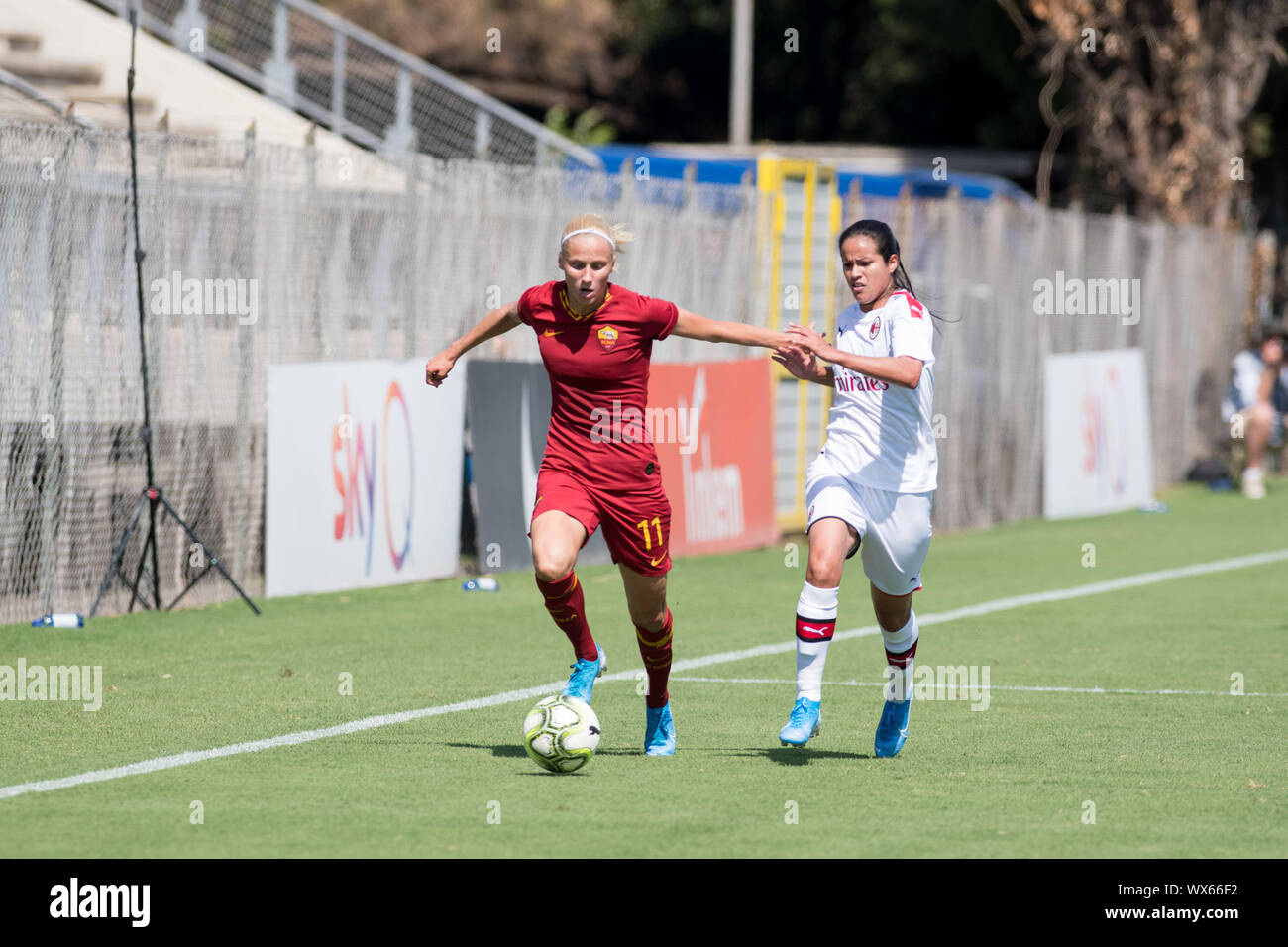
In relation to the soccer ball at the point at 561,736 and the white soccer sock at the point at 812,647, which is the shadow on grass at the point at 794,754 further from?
the soccer ball at the point at 561,736

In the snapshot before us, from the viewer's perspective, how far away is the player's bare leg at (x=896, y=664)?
8.07 m

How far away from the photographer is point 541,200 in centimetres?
1535

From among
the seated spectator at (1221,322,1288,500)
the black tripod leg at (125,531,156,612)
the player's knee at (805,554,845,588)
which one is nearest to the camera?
the player's knee at (805,554,845,588)

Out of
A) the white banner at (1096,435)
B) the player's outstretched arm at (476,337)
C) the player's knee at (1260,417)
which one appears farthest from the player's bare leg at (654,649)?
the player's knee at (1260,417)

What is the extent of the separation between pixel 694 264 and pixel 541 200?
187cm

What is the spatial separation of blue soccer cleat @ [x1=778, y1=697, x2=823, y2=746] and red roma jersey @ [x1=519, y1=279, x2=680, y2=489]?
1053 millimetres

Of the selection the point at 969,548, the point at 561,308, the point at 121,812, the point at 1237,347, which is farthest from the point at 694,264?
the point at 1237,347

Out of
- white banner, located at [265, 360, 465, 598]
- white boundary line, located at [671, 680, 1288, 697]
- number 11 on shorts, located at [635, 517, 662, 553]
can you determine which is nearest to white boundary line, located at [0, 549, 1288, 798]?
white boundary line, located at [671, 680, 1288, 697]

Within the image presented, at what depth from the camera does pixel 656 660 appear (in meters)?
8.14

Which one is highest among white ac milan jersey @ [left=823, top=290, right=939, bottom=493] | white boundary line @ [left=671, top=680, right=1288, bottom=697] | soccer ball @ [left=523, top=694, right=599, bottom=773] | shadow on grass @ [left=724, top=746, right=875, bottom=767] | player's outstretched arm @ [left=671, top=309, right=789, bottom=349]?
player's outstretched arm @ [left=671, top=309, right=789, bottom=349]

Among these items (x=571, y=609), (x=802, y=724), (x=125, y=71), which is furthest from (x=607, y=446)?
(x=125, y=71)

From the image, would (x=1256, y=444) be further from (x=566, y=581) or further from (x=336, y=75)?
(x=566, y=581)

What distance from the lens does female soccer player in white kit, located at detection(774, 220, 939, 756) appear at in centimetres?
789

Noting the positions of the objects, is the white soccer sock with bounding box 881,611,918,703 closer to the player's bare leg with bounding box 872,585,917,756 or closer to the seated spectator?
the player's bare leg with bounding box 872,585,917,756
